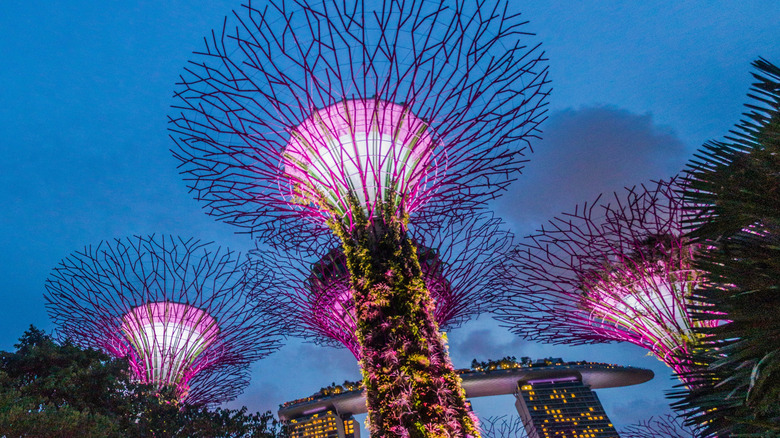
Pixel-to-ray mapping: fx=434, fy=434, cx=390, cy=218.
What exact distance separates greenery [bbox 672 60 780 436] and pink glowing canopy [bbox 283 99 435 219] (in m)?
6.98

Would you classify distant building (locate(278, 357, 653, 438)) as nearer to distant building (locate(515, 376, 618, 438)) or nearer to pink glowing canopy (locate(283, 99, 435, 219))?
distant building (locate(515, 376, 618, 438))

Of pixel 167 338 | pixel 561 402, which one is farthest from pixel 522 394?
pixel 167 338

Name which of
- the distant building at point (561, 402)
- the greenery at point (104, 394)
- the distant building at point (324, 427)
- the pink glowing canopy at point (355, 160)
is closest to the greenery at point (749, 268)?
the pink glowing canopy at point (355, 160)

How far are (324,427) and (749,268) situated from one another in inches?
2013

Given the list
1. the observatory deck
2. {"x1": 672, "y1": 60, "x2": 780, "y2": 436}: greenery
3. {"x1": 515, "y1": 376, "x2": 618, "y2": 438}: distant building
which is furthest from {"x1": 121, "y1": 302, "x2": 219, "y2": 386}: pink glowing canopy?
{"x1": 515, "y1": 376, "x2": 618, "y2": 438}: distant building

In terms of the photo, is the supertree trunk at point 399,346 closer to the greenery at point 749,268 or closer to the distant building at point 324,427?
the greenery at point 749,268

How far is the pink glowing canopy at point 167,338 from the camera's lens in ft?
49.0

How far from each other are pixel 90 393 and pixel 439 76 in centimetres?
1100

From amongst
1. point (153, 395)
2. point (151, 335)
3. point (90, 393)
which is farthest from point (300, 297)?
point (151, 335)

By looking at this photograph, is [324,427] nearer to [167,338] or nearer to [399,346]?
[167,338]

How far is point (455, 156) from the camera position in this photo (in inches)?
390

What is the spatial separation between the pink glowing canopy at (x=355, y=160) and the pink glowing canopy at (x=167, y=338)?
931 cm

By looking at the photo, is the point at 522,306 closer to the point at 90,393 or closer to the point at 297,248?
the point at 297,248

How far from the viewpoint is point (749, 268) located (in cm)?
209
